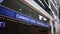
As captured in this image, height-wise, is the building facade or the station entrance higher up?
the building facade

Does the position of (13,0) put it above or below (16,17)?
above

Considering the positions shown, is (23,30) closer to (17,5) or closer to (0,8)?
(17,5)

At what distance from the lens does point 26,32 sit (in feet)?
64.9

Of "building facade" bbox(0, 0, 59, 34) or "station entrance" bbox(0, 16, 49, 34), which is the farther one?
"station entrance" bbox(0, 16, 49, 34)

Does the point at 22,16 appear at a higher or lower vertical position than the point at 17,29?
higher

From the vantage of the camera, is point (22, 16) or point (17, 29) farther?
point (17, 29)

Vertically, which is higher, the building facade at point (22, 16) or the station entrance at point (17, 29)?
the building facade at point (22, 16)

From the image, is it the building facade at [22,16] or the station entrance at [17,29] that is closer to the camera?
the building facade at [22,16]

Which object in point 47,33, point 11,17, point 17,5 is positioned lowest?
point 47,33

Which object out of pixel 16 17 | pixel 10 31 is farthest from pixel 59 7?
pixel 16 17

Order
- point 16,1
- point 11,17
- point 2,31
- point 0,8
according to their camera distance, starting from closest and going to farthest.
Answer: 1. point 0,8
2. point 11,17
3. point 16,1
4. point 2,31

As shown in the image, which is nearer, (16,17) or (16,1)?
(16,17)

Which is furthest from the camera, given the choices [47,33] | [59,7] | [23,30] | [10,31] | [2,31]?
[59,7]

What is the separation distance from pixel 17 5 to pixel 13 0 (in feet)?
1.85
